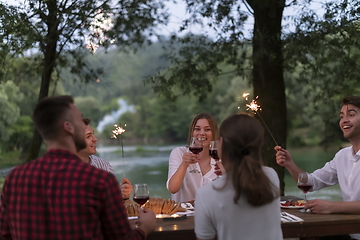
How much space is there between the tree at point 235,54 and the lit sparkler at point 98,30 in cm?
93

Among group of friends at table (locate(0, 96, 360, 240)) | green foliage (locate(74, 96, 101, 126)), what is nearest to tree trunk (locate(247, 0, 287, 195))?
group of friends at table (locate(0, 96, 360, 240))

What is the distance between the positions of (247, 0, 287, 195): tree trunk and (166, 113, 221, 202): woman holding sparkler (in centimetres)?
201

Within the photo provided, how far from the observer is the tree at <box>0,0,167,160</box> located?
5148mm

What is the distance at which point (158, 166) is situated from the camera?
94.3 feet

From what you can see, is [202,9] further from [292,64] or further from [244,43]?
[292,64]

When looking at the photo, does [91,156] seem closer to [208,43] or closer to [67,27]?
[67,27]

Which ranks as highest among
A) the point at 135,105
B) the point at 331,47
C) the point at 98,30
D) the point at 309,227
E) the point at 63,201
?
the point at 135,105

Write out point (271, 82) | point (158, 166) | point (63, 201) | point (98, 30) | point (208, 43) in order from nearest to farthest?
point (63, 201), point (271, 82), point (98, 30), point (208, 43), point (158, 166)

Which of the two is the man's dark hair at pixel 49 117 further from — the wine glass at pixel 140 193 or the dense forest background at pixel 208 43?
the dense forest background at pixel 208 43

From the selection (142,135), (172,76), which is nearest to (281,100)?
(172,76)

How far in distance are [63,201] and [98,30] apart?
4.62 meters

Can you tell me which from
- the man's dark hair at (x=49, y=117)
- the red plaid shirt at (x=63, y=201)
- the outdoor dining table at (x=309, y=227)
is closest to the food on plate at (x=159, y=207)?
the outdoor dining table at (x=309, y=227)

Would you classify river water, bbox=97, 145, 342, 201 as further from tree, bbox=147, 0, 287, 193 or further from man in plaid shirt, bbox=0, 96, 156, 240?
man in plaid shirt, bbox=0, 96, 156, 240

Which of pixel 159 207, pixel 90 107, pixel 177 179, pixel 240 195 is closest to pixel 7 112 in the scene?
pixel 177 179
